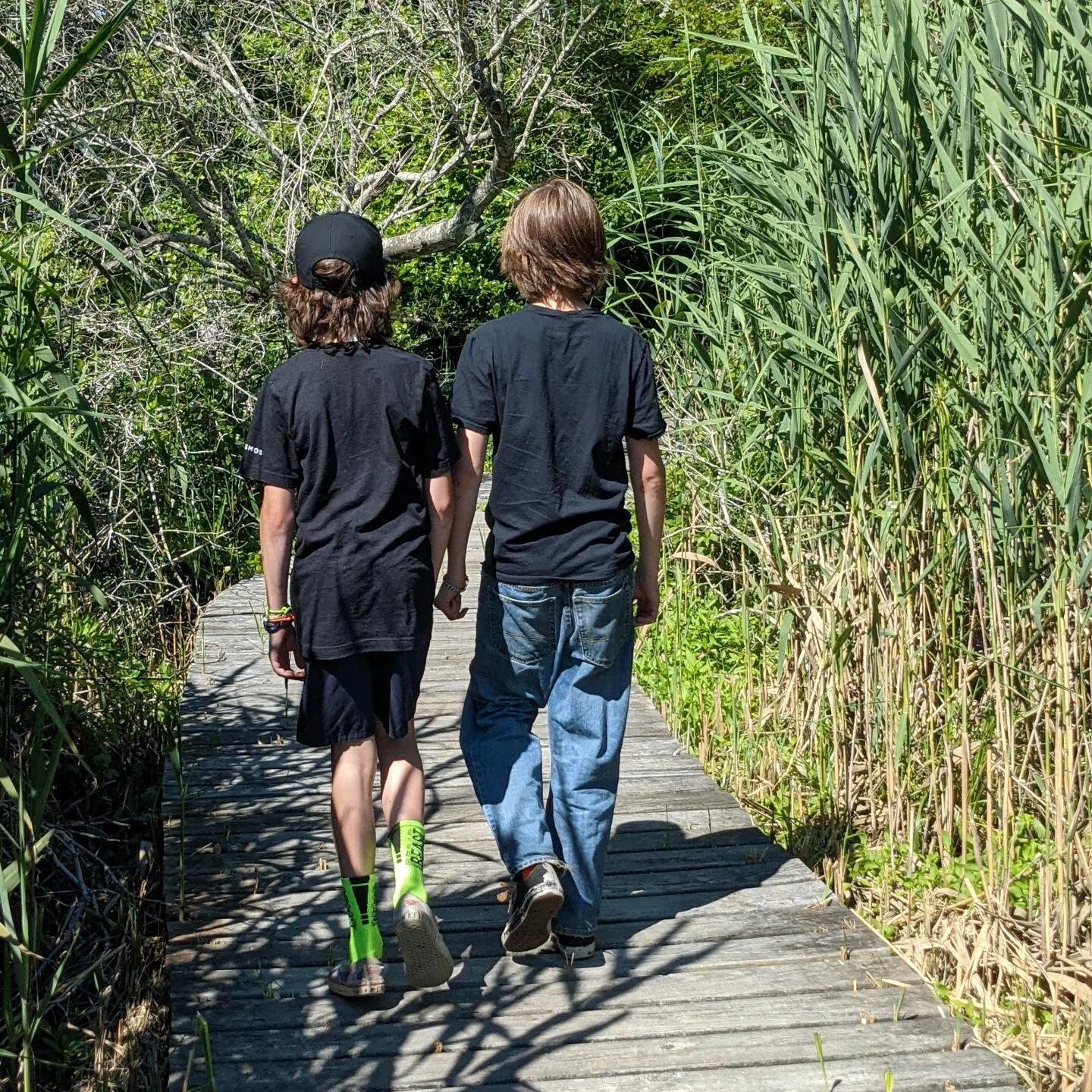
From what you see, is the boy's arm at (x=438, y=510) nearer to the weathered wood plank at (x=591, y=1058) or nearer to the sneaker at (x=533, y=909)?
the sneaker at (x=533, y=909)

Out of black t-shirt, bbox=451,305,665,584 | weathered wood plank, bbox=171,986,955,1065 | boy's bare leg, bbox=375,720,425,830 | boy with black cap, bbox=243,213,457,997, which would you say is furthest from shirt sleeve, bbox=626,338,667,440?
weathered wood plank, bbox=171,986,955,1065

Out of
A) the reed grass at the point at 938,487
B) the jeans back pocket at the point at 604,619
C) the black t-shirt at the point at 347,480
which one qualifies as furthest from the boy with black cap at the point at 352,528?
the reed grass at the point at 938,487

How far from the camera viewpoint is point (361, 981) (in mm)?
3084

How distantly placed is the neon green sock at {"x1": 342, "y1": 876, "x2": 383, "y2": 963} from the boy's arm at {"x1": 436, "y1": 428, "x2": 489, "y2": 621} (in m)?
0.61

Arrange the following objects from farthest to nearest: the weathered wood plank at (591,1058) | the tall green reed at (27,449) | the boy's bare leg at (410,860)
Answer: the boy's bare leg at (410,860) → the weathered wood plank at (591,1058) → the tall green reed at (27,449)

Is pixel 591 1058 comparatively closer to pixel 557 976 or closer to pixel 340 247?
pixel 557 976

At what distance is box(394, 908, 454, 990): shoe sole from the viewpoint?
3.03m

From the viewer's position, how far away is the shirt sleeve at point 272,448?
121 inches

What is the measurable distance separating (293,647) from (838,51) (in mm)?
2189

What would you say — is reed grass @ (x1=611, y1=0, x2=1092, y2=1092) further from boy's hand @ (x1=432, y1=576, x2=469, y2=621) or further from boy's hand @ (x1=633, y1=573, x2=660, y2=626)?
boy's hand @ (x1=432, y1=576, x2=469, y2=621)

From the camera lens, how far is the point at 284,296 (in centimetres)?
317

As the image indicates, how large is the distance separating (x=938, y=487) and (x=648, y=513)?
98cm

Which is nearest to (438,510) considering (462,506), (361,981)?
(462,506)

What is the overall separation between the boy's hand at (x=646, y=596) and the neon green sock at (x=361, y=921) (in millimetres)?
847
